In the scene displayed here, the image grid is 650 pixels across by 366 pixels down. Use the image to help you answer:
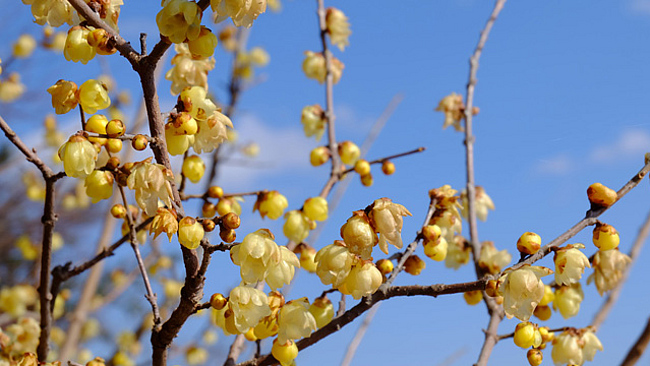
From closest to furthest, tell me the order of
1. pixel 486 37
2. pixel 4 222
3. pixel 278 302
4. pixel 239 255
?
pixel 239 255
pixel 278 302
pixel 486 37
pixel 4 222

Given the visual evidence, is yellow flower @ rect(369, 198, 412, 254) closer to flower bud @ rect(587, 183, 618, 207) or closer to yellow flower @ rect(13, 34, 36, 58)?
flower bud @ rect(587, 183, 618, 207)

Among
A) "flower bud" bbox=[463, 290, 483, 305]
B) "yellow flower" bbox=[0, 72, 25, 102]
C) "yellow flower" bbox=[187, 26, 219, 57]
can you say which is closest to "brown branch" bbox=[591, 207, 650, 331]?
"flower bud" bbox=[463, 290, 483, 305]

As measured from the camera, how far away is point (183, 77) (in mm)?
1324

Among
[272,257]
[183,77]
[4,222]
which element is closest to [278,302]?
[272,257]

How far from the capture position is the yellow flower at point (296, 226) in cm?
145

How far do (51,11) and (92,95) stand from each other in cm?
16

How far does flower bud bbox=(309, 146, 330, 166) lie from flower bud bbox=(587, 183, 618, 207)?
2.80 feet

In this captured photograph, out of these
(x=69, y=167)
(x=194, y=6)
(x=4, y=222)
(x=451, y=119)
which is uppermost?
(x=4, y=222)

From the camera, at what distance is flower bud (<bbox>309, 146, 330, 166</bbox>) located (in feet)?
5.79

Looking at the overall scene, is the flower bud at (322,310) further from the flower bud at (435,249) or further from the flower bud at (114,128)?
the flower bud at (114,128)

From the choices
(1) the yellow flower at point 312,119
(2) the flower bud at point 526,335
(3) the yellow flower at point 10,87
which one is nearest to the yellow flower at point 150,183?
(2) the flower bud at point 526,335

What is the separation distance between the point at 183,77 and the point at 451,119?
1085mm

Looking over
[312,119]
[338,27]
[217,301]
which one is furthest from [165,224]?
[338,27]

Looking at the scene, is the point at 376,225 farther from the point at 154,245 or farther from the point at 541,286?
the point at 154,245
